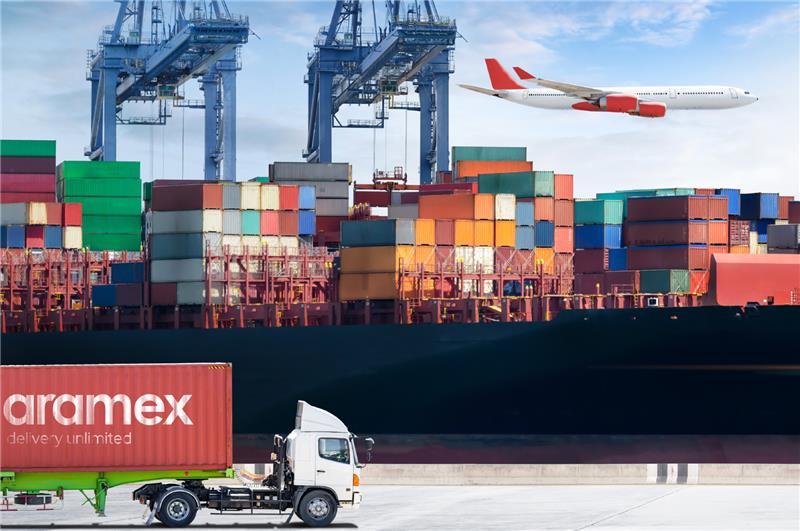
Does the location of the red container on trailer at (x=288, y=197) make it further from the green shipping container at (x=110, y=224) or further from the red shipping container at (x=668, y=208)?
the red shipping container at (x=668, y=208)

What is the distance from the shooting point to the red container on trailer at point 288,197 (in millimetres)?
56759

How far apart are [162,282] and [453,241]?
12.7 metres

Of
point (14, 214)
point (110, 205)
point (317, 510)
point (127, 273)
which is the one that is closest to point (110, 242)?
point (110, 205)

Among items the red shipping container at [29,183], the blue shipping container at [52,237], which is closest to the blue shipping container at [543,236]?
the blue shipping container at [52,237]

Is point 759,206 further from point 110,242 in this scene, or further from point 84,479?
point 84,479

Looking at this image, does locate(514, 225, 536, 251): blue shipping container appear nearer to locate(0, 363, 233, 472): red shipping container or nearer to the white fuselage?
the white fuselage

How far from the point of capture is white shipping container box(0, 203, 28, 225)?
6278 cm

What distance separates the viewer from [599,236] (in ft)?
198

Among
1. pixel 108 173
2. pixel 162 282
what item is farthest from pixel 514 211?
pixel 108 173

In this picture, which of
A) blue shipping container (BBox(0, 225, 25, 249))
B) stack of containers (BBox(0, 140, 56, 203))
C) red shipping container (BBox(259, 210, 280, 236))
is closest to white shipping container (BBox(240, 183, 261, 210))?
red shipping container (BBox(259, 210, 280, 236))

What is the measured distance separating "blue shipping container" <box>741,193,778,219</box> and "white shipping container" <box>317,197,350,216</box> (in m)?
20.2

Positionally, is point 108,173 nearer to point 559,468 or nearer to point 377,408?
point 377,408

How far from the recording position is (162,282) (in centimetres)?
5562

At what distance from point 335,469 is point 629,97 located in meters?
45.3
